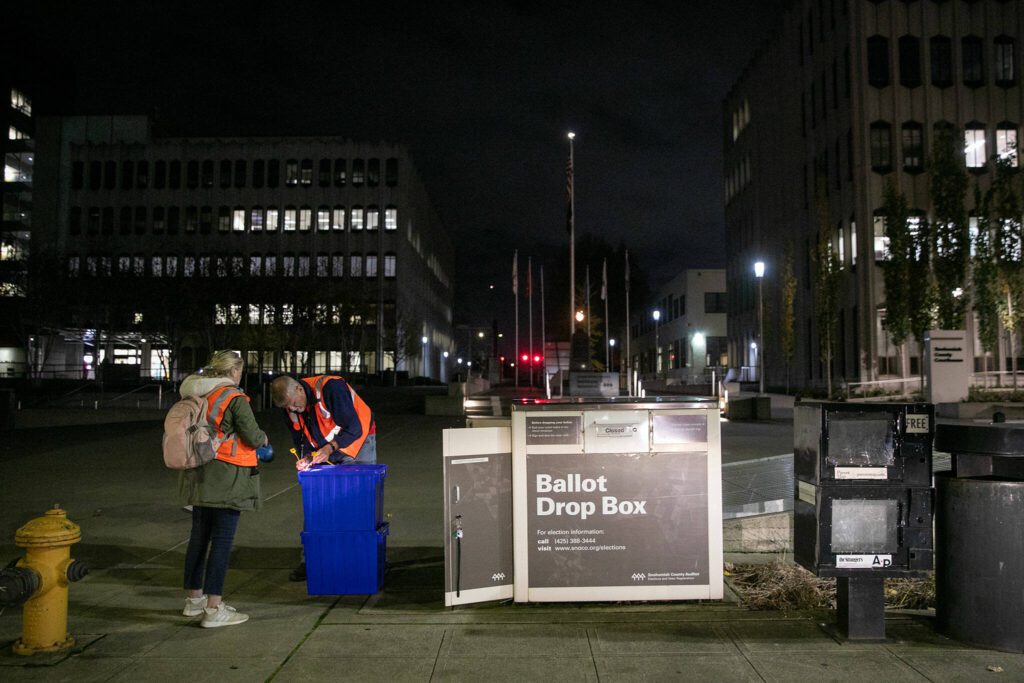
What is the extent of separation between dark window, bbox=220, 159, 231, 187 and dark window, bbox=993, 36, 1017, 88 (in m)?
61.3

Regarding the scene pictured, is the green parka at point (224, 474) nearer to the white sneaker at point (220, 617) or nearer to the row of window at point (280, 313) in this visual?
the white sneaker at point (220, 617)

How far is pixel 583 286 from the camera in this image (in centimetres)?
7119

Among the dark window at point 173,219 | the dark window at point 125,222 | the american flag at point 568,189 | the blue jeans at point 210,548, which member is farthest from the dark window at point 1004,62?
the dark window at point 125,222

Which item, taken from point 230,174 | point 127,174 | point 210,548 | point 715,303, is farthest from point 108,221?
point 210,548

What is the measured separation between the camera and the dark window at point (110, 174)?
7156 centimetres

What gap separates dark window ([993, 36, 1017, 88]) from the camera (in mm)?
39469

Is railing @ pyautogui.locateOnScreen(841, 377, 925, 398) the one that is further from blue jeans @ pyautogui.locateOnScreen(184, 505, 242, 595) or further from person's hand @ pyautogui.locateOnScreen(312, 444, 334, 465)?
blue jeans @ pyautogui.locateOnScreen(184, 505, 242, 595)

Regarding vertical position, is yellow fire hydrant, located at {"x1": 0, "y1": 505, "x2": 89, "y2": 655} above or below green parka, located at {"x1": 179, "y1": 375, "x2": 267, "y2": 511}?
below

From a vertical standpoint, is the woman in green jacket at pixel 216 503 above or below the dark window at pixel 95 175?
below

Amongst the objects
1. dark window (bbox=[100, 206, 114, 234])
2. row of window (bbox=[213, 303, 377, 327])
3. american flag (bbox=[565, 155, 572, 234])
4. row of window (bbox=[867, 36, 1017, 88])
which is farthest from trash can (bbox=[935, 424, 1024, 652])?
dark window (bbox=[100, 206, 114, 234])

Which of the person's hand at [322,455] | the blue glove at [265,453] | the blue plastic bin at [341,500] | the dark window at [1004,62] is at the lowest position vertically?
the blue plastic bin at [341,500]

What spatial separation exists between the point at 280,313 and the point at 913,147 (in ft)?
137

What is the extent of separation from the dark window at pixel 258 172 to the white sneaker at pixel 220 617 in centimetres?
7201

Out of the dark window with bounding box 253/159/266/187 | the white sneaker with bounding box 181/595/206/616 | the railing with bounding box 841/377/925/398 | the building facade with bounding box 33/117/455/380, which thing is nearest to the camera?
the white sneaker with bounding box 181/595/206/616
